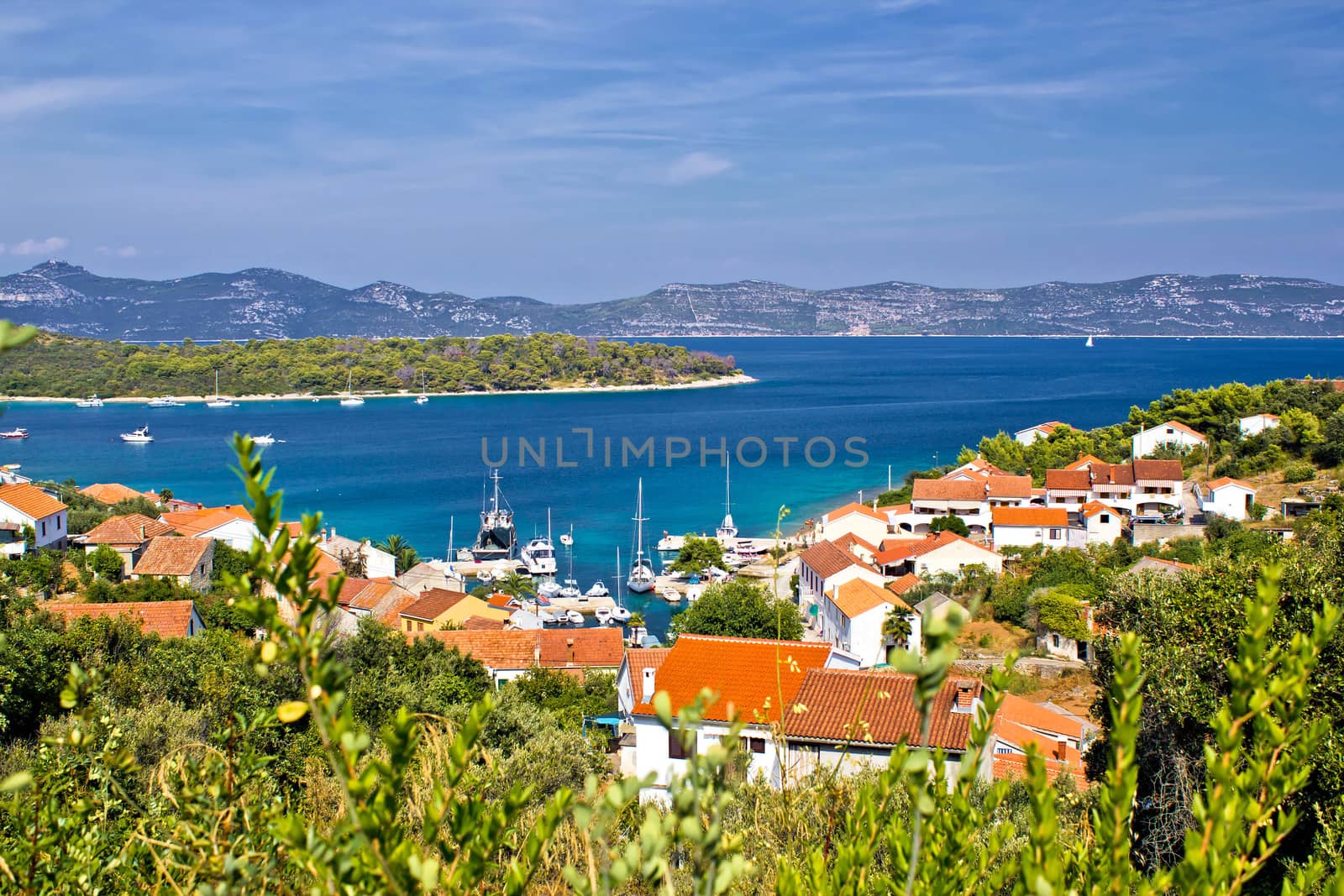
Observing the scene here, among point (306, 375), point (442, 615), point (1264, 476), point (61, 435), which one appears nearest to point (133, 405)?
point (306, 375)

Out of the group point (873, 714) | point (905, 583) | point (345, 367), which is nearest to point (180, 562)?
point (905, 583)

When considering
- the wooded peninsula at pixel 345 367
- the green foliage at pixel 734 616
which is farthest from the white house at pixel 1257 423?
the wooded peninsula at pixel 345 367

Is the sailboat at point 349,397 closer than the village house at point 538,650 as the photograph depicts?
No

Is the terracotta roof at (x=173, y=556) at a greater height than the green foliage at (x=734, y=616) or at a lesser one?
greater

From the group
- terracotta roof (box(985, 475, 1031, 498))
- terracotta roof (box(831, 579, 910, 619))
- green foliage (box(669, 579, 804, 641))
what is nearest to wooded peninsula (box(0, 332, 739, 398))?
terracotta roof (box(985, 475, 1031, 498))

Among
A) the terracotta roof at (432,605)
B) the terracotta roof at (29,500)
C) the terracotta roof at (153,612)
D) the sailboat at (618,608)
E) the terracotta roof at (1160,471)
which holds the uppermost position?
the terracotta roof at (29,500)

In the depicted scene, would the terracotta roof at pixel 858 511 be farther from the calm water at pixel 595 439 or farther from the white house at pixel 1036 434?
the white house at pixel 1036 434
